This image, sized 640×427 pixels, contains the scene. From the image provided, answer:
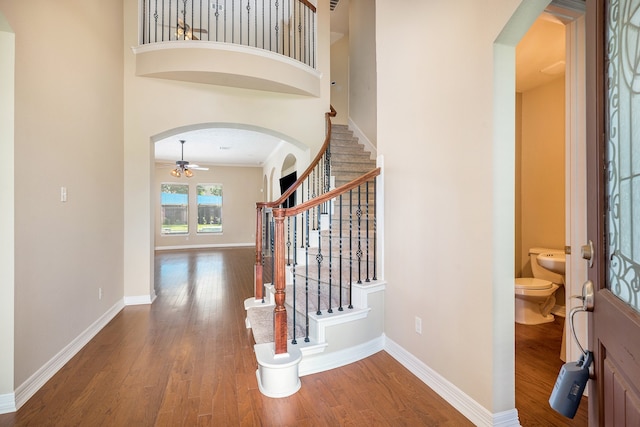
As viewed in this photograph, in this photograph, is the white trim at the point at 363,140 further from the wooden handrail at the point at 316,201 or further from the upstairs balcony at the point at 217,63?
the wooden handrail at the point at 316,201

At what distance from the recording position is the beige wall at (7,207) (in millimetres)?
1791

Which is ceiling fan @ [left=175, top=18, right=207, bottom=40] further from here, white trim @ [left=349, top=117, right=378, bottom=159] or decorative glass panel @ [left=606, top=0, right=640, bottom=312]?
decorative glass panel @ [left=606, top=0, right=640, bottom=312]

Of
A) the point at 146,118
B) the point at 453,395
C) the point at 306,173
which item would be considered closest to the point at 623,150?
the point at 453,395

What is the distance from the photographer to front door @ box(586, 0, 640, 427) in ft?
2.27

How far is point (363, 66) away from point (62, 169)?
5.21 meters

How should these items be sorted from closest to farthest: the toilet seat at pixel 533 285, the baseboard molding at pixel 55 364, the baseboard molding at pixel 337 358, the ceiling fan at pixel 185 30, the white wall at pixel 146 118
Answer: the baseboard molding at pixel 55 364
the baseboard molding at pixel 337 358
the toilet seat at pixel 533 285
the white wall at pixel 146 118
the ceiling fan at pixel 185 30

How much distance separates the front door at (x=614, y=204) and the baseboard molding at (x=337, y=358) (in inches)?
65.7

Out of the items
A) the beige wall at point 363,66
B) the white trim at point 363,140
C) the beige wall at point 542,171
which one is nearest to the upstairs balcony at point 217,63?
the beige wall at point 363,66

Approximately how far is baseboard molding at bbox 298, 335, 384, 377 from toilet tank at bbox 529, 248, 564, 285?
7.75ft

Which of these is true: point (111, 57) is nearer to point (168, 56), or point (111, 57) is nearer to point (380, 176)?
point (168, 56)

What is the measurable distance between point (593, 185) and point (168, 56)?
4309mm

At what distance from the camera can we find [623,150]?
75cm

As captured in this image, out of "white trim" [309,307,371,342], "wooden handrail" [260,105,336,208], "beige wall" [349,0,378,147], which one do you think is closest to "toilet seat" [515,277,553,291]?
"white trim" [309,307,371,342]

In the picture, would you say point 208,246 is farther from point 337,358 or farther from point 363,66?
point 337,358
